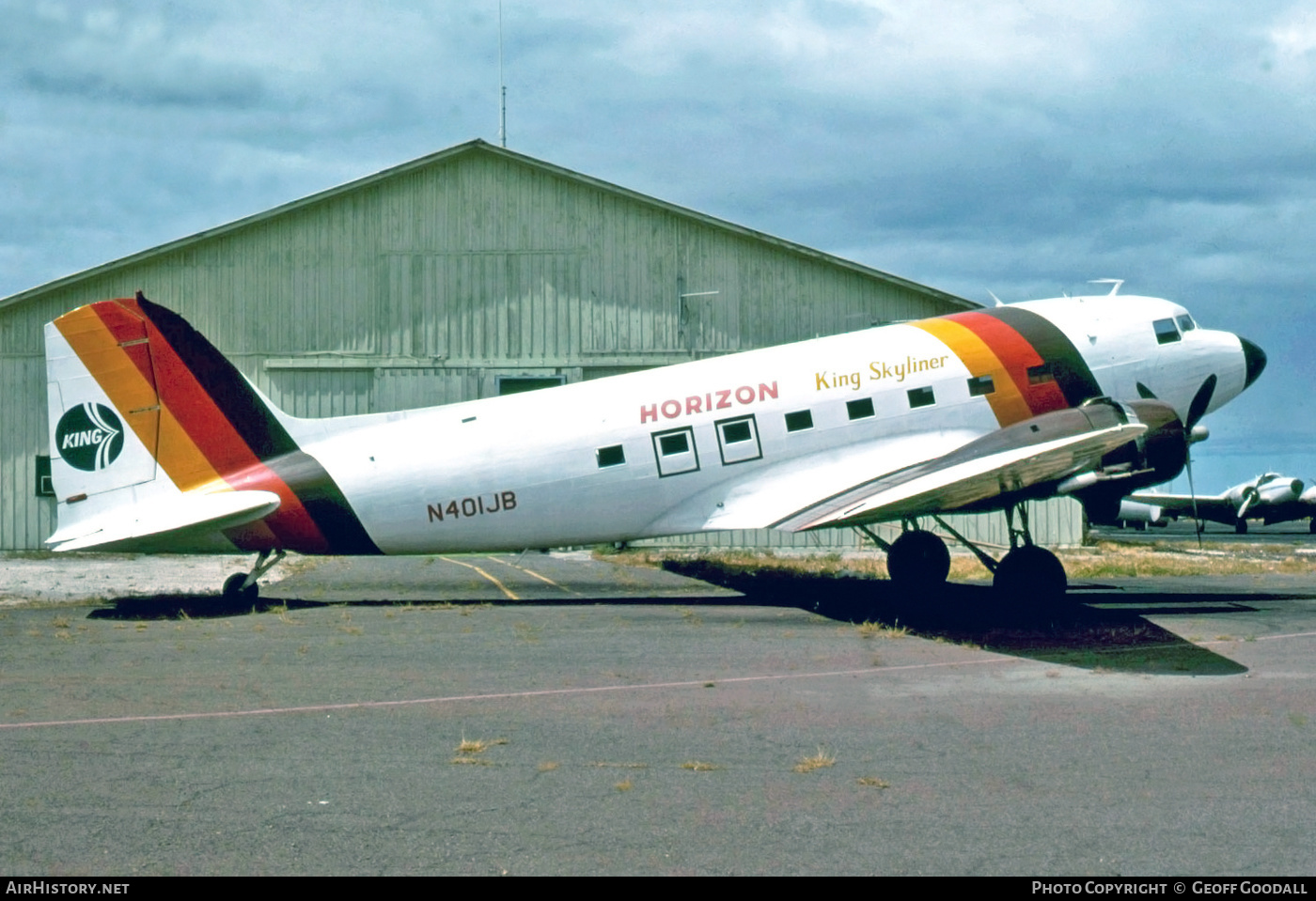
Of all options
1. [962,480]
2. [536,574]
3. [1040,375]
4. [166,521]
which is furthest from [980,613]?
[166,521]

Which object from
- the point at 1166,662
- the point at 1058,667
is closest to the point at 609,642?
the point at 1058,667

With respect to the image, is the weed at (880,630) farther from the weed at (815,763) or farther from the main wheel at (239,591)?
the main wheel at (239,591)

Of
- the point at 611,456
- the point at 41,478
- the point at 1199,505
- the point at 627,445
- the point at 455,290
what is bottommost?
the point at 1199,505

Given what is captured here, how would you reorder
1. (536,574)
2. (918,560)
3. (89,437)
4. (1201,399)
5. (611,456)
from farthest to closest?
(536,574) < (1201,399) < (918,560) < (611,456) < (89,437)

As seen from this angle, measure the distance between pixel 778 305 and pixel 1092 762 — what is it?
2442 centimetres

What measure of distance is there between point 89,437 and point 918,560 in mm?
13627

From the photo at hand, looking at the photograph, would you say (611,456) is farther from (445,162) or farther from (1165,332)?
(445,162)

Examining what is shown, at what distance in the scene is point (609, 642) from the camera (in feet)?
48.3

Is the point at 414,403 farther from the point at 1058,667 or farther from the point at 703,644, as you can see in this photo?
the point at 1058,667

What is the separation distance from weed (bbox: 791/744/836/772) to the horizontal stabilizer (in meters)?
11.4

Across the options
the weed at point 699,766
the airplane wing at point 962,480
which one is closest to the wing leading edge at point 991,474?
the airplane wing at point 962,480

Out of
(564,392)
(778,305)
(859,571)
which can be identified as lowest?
(859,571)

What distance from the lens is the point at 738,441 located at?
61.6 ft

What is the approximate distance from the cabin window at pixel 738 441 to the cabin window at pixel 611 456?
1621 millimetres
